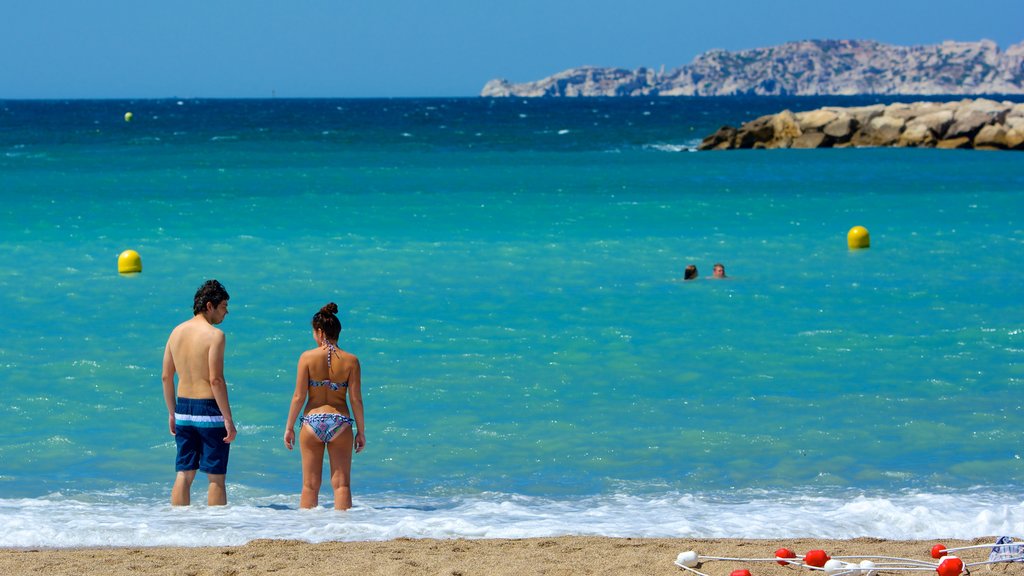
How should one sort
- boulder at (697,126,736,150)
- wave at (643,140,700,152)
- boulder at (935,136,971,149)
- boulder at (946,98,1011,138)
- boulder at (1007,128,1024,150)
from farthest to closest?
wave at (643,140,700,152) → boulder at (697,126,736,150) → boulder at (946,98,1011,138) → boulder at (935,136,971,149) → boulder at (1007,128,1024,150)

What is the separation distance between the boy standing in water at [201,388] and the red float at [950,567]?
401cm

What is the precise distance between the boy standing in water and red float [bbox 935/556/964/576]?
13.1 feet

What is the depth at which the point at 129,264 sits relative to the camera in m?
18.8

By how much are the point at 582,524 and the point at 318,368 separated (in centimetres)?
188

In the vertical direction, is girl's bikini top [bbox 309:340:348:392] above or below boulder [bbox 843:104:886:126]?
below

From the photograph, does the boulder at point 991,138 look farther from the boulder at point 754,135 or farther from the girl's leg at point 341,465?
the girl's leg at point 341,465

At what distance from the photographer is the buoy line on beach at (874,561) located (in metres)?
5.91

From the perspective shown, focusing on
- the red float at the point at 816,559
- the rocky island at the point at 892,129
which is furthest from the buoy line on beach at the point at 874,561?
the rocky island at the point at 892,129

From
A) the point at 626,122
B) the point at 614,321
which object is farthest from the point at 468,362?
the point at 626,122

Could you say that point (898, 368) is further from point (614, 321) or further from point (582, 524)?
point (582, 524)

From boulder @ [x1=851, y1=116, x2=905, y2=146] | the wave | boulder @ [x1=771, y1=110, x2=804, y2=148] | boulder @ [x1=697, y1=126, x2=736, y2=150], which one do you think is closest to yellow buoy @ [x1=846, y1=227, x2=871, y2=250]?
boulder @ [x1=851, y1=116, x2=905, y2=146]

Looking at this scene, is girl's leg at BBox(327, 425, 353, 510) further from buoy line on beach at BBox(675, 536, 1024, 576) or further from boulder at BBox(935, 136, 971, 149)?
boulder at BBox(935, 136, 971, 149)

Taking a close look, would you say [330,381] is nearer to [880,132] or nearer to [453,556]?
[453,556]

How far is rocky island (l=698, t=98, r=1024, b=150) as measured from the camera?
49344mm
